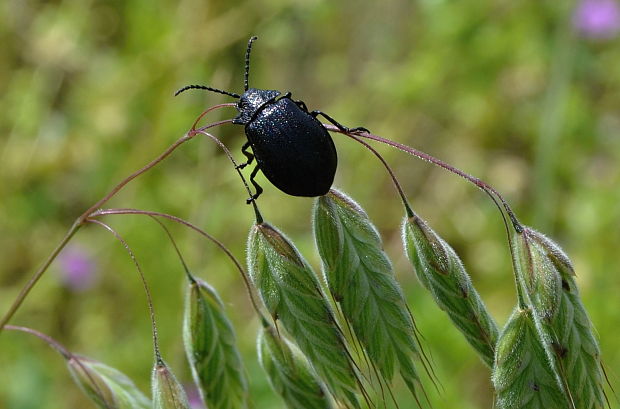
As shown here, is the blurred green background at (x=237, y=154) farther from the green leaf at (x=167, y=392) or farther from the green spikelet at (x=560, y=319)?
the green spikelet at (x=560, y=319)

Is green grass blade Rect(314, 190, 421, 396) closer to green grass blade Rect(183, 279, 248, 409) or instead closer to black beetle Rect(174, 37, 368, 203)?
black beetle Rect(174, 37, 368, 203)

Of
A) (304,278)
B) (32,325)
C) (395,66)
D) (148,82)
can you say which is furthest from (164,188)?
(304,278)

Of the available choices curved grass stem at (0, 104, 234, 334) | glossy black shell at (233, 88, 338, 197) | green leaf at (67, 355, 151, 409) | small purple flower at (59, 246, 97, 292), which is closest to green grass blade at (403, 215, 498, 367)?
glossy black shell at (233, 88, 338, 197)

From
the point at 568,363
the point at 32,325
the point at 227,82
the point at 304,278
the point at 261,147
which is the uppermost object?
the point at 227,82

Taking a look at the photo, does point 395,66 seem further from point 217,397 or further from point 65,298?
point 217,397

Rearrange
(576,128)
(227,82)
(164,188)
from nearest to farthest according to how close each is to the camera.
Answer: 1. (227,82)
2. (164,188)
3. (576,128)

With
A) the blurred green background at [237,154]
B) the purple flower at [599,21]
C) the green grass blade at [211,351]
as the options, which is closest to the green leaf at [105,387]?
the green grass blade at [211,351]
